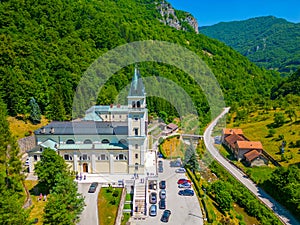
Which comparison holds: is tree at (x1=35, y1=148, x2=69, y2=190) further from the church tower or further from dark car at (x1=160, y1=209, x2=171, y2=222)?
Result: dark car at (x1=160, y1=209, x2=171, y2=222)

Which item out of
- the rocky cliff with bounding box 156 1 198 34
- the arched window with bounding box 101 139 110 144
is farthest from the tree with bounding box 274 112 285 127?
the rocky cliff with bounding box 156 1 198 34

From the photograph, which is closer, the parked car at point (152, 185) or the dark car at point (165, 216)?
the dark car at point (165, 216)

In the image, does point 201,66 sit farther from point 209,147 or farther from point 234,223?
point 234,223

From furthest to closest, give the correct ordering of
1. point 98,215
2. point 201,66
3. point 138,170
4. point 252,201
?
point 201,66 → point 138,170 → point 252,201 → point 98,215

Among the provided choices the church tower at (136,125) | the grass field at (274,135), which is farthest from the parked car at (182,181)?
the grass field at (274,135)

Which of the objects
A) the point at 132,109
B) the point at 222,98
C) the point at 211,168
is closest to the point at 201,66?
the point at 222,98

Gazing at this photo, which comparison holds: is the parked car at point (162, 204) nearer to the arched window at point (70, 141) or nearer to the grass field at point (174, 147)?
the arched window at point (70, 141)
